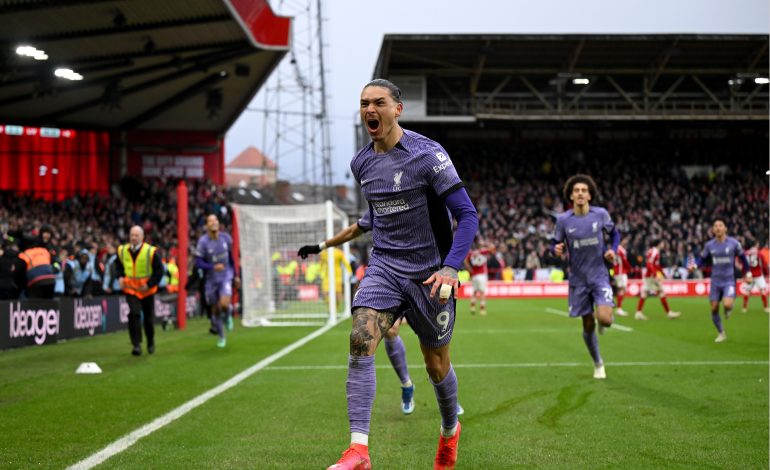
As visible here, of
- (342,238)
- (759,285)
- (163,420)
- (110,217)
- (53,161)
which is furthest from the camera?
(53,161)

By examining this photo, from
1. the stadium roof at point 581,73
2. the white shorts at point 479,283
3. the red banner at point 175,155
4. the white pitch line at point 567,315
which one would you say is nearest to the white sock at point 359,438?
the white pitch line at point 567,315

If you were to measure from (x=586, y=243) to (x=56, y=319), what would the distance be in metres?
11.3

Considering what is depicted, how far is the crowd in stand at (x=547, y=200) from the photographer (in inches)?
1592

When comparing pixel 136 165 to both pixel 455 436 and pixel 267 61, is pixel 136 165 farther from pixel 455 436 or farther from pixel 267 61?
pixel 455 436

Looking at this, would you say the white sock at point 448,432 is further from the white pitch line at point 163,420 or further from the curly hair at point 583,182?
the curly hair at point 583,182

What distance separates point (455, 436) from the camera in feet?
17.6

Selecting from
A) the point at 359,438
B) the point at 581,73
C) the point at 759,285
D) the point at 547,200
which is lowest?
the point at 359,438

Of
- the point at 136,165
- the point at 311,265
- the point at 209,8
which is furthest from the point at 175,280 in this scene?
the point at 136,165

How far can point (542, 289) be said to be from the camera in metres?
40.4

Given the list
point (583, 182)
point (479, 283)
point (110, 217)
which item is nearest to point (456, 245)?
point (583, 182)

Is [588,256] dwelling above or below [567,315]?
above

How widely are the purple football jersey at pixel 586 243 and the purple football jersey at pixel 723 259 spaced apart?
5767 millimetres

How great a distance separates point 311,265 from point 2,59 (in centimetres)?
1236

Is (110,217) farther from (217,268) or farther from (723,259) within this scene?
(723,259)
